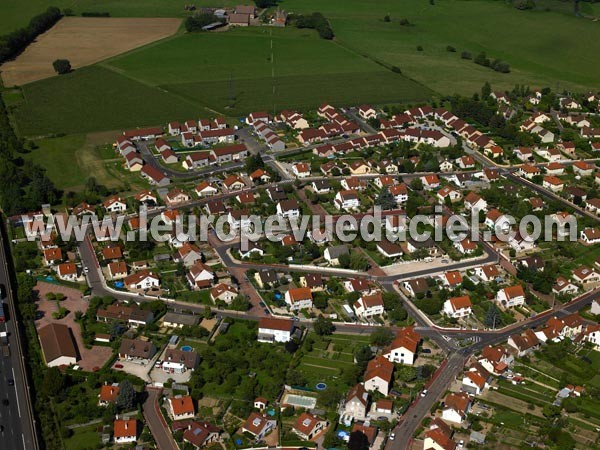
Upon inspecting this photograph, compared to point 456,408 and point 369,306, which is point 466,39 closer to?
point 369,306

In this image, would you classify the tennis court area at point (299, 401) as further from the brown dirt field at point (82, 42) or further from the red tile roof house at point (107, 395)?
the brown dirt field at point (82, 42)

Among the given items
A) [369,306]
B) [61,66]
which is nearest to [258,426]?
[369,306]

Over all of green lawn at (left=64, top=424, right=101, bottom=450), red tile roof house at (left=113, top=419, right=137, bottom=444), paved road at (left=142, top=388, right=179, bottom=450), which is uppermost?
red tile roof house at (left=113, top=419, right=137, bottom=444)

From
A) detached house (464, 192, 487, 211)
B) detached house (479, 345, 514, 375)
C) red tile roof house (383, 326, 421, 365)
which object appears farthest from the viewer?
detached house (464, 192, 487, 211)

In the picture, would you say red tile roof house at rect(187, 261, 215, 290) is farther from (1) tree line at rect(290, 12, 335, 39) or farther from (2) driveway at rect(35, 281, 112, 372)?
(1) tree line at rect(290, 12, 335, 39)

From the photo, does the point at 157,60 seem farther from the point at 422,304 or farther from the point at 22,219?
the point at 422,304

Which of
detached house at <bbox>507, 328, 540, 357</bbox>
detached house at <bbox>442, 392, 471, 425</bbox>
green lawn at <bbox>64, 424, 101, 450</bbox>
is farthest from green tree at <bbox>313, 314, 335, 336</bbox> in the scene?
green lawn at <bbox>64, 424, 101, 450</bbox>

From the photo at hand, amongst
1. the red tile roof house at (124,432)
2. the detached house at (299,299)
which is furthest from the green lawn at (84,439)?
the detached house at (299,299)
